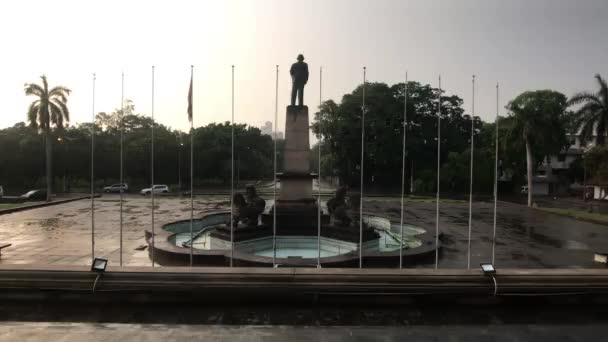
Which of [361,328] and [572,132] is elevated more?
[572,132]

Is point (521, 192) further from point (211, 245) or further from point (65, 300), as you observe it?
point (65, 300)

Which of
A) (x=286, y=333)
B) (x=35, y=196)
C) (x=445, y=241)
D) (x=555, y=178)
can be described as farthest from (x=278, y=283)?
(x=555, y=178)

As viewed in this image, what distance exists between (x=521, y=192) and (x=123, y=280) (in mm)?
56507

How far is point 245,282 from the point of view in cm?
465

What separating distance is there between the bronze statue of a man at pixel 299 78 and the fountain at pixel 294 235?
85mm

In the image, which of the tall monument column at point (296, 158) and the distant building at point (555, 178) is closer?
the tall monument column at point (296, 158)

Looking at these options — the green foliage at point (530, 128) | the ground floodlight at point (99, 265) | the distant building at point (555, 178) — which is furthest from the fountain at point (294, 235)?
the distant building at point (555, 178)

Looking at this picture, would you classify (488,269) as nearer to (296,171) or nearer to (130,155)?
(296,171)

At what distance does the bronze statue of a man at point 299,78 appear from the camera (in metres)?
14.9

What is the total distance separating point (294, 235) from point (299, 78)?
6.07 metres

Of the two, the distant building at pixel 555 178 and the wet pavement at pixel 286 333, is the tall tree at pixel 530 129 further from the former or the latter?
the wet pavement at pixel 286 333

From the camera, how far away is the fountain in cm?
940

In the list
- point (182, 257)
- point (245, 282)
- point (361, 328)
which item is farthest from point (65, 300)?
point (182, 257)

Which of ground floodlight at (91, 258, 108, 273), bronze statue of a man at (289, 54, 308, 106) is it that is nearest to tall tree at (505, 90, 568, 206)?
bronze statue of a man at (289, 54, 308, 106)
